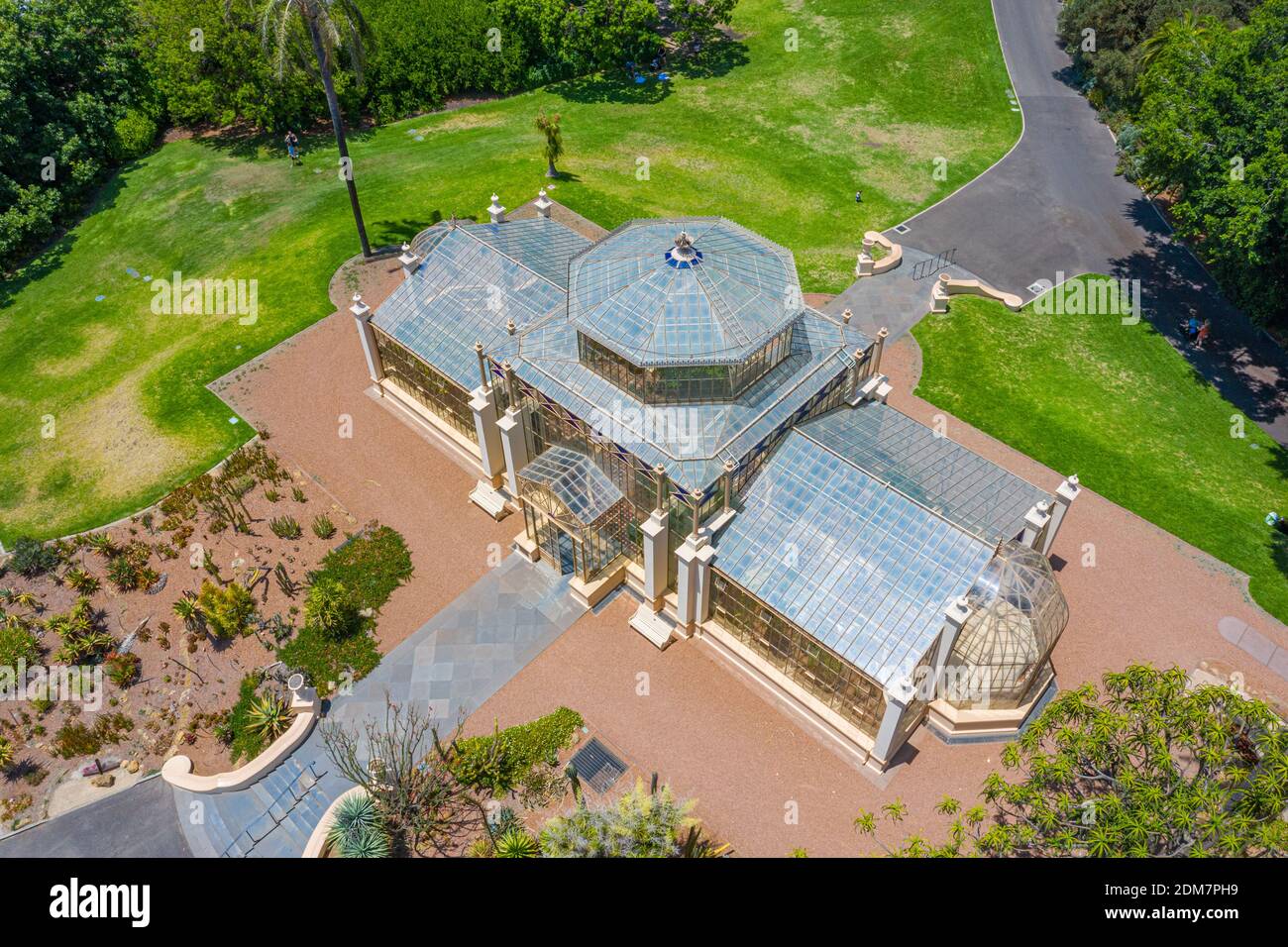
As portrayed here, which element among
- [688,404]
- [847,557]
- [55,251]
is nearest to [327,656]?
[688,404]

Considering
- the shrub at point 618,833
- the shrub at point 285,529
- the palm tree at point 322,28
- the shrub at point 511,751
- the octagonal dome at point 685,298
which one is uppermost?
the palm tree at point 322,28

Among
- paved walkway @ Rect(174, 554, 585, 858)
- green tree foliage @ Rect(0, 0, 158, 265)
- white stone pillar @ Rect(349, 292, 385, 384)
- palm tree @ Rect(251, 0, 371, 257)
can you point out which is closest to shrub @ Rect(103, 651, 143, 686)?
paved walkway @ Rect(174, 554, 585, 858)

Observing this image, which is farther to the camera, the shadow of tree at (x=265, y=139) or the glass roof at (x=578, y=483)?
the shadow of tree at (x=265, y=139)

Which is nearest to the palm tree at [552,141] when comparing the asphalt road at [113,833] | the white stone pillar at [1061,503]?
the white stone pillar at [1061,503]

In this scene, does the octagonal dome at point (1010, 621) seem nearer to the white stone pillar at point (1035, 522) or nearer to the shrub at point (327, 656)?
the white stone pillar at point (1035, 522)

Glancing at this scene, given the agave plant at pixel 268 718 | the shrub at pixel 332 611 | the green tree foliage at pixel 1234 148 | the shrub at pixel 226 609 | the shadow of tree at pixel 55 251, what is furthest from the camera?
the shadow of tree at pixel 55 251

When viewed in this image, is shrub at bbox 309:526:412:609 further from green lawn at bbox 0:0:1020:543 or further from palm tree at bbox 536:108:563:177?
palm tree at bbox 536:108:563:177

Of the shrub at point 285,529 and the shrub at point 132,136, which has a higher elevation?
the shrub at point 132,136

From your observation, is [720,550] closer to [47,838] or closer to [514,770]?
[514,770]
